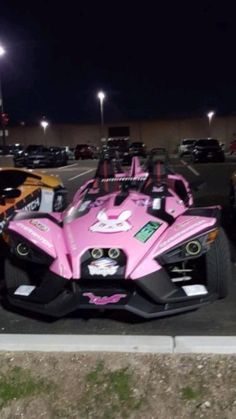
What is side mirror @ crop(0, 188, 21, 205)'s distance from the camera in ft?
26.7

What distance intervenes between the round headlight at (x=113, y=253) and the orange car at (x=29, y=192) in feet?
11.7

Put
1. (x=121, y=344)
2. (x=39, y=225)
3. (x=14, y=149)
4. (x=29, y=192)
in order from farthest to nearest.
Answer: (x=14, y=149)
(x=29, y=192)
(x=39, y=225)
(x=121, y=344)

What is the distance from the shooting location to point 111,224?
5.55 metres

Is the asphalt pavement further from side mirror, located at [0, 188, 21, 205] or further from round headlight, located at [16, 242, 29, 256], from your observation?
side mirror, located at [0, 188, 21, 205]

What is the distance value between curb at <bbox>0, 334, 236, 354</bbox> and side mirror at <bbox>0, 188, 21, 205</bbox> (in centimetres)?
365

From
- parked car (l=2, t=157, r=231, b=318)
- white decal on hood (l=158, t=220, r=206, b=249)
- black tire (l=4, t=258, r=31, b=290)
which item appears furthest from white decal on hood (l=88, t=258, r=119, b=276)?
black tire (l=4, t=258, r=31, b=290)

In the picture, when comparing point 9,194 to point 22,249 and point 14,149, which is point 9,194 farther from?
point 14,149

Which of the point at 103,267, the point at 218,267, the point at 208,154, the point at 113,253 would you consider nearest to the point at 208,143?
the point at 208,154

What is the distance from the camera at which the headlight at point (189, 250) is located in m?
5.27

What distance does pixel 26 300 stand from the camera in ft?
17.4

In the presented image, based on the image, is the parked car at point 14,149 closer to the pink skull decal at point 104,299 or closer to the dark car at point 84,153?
the dark car at point 84,153

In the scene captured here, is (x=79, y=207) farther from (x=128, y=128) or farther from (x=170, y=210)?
(x=128, y=128)

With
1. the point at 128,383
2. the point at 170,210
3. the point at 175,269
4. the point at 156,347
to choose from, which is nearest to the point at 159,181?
the point at 170,210

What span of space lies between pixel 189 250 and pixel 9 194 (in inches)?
143
